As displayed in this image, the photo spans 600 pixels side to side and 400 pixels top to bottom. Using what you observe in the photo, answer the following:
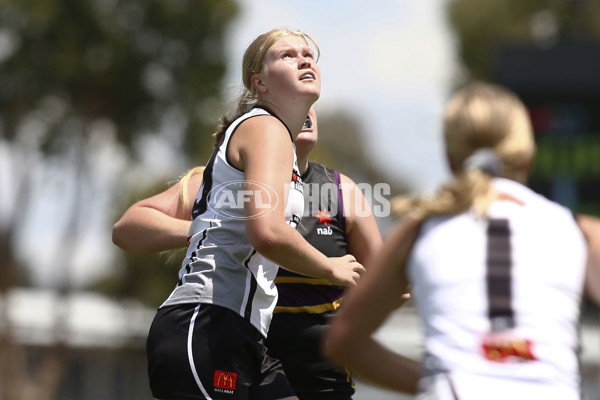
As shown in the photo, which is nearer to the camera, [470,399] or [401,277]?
[470,399]

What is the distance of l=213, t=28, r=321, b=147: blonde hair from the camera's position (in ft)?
13.2

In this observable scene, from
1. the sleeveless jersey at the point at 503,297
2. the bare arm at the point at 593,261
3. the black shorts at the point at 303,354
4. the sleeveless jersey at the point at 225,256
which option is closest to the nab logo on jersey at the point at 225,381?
the sleeveless jersey at the point at 225,256

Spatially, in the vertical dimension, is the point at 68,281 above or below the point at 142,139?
below

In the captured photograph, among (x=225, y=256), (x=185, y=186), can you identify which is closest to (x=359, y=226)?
(x=185, y=186)

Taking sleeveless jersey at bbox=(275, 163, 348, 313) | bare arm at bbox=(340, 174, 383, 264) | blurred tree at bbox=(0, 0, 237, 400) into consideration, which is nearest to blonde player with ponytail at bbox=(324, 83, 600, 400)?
sleeveless jersey at bbox=(275, 163, 348, 313)

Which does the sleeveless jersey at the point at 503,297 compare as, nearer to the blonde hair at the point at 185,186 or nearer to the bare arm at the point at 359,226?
the blonde hair at the point at 185,186

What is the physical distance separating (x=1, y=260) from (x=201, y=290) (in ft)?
88.8

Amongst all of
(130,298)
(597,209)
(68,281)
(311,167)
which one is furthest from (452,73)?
(311,167)

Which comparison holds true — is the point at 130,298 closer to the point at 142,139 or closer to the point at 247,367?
the point at 142,139

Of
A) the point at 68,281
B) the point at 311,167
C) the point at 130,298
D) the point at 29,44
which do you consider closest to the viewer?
the point at 311,167

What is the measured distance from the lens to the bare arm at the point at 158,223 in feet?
13.8

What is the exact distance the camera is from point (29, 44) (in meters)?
28.6

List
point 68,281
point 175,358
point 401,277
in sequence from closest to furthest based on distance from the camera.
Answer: point 401,277 → point 175,358 → point 68,281

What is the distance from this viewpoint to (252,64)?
4062 millimetres
